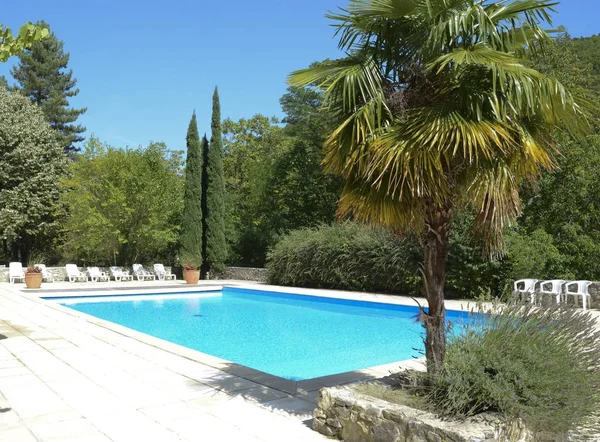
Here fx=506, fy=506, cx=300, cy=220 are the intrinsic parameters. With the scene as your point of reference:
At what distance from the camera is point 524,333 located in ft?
12.4

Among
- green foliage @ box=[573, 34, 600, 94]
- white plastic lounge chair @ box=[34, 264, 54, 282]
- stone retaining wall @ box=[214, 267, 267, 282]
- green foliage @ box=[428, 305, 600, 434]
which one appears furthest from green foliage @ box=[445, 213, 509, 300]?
white plastic lounge chair @ box=[34, 264, 54, 282]

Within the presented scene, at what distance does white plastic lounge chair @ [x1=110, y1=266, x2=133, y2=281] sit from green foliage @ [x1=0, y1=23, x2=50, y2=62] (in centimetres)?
1886

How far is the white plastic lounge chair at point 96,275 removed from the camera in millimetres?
21344

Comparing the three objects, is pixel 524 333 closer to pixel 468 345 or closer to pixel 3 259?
pixel 468 345

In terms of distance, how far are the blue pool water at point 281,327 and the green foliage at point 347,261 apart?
1.79 metres

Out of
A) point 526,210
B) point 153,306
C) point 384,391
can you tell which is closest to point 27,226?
point 153,306

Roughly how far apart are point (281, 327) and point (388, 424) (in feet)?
28.6

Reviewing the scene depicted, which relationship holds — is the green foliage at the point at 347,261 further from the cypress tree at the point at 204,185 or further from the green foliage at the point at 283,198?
the cypress tree at the point at 204,185

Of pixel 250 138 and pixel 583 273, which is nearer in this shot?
pixel 583 273

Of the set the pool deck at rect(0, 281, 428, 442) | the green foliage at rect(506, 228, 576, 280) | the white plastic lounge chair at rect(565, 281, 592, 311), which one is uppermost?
the green foliage at rect(506, 228, 576, 280)

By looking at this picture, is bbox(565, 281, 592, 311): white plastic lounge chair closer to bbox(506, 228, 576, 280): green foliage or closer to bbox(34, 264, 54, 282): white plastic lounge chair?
bbox(506, 228, 576, 280): green foliage

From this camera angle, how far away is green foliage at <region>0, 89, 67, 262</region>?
2312 cm

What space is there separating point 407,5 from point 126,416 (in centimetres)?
420

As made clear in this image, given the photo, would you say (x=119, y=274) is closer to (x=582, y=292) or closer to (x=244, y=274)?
(x=244, y=274)
